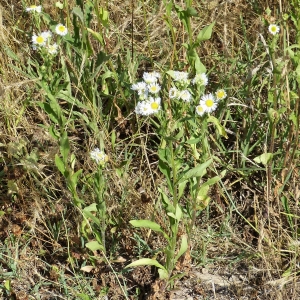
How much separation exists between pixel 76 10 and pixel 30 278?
3.48ft

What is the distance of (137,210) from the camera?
1916 millimetres

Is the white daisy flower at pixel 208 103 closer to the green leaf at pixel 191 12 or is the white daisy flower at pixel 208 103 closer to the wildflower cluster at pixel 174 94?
the wildflower cluster at pixel 174 94

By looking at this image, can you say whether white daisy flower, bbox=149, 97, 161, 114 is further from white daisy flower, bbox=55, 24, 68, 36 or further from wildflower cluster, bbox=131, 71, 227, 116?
white daisy flower, bbox=55, 24, 68, 36

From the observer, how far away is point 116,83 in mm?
2215

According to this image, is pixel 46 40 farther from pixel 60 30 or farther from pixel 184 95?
pixel 184 95

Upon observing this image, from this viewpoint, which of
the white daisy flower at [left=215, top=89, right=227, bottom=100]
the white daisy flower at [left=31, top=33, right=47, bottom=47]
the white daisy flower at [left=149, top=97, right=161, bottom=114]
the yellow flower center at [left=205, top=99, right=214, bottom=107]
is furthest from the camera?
the white daisy flower at [left=215, top=89, right=227, bottom=100]

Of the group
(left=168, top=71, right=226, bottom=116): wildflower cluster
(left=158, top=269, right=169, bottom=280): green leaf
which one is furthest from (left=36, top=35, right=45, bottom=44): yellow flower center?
(left=158, top=269, right=169, bottom=280): green leaf

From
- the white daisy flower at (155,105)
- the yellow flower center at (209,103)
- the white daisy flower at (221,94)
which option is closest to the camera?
the white daisy flower at (155,105)

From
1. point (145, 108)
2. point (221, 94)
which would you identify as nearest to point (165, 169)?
point (145, 108)

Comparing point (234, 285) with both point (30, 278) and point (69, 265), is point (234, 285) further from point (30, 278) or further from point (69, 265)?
point (30, 278)

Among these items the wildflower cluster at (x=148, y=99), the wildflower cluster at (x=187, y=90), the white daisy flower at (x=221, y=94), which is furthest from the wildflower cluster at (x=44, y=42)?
the white daisy flower at (x=221, y=94)

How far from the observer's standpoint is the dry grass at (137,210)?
1.79 m

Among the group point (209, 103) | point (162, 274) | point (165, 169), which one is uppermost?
point (209, 103)

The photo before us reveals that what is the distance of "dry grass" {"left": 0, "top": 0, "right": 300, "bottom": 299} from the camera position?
5.89 ft
